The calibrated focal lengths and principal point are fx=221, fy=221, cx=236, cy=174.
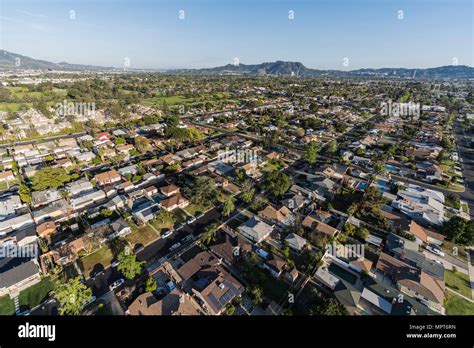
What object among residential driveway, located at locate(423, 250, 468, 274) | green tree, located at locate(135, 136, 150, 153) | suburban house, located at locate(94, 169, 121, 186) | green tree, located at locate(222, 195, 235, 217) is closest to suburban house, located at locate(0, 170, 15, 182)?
suburban house, located at locate(94, 169, 121, 186)

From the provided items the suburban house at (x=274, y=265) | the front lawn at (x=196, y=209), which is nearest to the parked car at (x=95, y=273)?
the front lawn at (x=196, y=209)

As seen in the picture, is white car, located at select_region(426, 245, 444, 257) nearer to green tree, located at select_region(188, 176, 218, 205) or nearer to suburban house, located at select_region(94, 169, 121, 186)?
green tree, located at select_region(188, 176, 218, 205)

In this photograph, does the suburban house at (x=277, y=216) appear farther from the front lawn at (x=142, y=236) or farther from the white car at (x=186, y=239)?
the front lawn at (x=142, y=236)

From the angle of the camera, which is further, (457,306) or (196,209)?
(196,209)

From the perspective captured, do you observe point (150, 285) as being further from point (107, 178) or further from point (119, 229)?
point (107, 178)

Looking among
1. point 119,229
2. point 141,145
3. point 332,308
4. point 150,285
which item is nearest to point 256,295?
point 332,308
